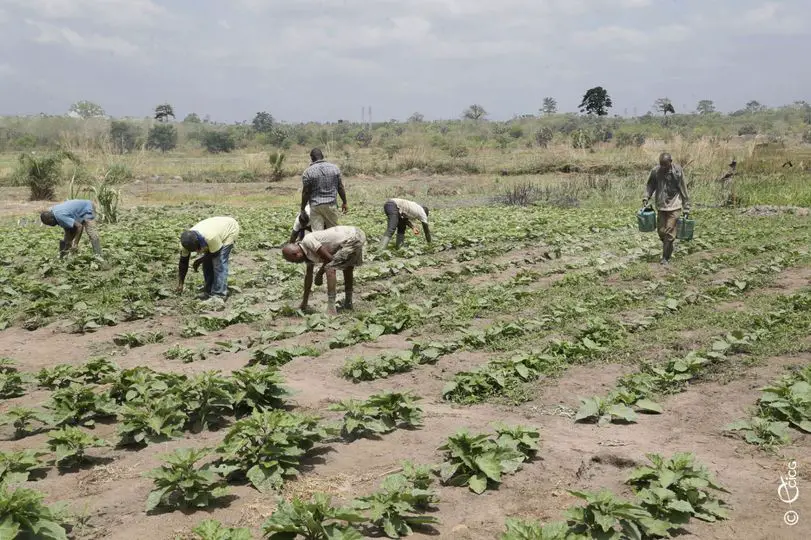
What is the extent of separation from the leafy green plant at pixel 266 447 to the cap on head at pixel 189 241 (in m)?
4.37

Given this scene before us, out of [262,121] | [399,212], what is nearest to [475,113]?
[262,121]

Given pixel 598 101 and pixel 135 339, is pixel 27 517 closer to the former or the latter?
pixel 135 339

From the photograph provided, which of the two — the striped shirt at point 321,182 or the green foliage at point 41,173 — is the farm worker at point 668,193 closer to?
the striped shirt at point 321,182

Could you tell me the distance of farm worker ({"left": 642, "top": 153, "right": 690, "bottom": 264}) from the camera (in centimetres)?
1123

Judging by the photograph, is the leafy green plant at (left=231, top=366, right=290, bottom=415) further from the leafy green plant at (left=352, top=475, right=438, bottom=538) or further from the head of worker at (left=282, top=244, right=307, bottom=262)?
the head of worker at (left=282, top=244, right=307, bottom=262)

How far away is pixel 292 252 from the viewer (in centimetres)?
792

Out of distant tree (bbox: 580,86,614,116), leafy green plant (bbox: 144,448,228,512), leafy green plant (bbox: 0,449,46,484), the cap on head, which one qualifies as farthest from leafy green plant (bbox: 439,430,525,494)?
distant tree (bbox: 580,86,614,116)

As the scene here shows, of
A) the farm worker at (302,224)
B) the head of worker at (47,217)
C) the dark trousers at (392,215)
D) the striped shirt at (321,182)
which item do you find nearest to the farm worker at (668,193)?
the dark trousers at (392,215)

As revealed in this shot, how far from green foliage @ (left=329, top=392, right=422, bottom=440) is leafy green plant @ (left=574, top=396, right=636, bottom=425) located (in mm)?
1158

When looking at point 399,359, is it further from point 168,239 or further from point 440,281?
Answer: point 168,239

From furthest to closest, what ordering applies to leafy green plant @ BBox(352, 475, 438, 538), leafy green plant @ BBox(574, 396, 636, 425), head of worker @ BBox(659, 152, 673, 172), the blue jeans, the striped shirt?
head of worker @ BBox(659, 152, 673, 172) → the striped shirt → the blue jeans → leafy green plant @ BBox(574, 396, 636, 425) → leafy green plant @ BBox(352, 475, 438, 538)

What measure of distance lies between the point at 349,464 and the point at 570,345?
116 inches

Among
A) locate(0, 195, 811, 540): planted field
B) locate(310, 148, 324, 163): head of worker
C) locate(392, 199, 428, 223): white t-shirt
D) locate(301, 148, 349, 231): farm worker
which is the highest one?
locate(310, 148, 324, 163): head of worker

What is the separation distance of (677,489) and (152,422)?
3.16 m
